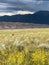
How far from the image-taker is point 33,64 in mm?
35000

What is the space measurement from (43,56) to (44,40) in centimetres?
6162

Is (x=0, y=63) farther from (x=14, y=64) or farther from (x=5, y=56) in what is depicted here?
(x=5, y=56)

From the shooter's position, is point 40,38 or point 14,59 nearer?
point 14,59

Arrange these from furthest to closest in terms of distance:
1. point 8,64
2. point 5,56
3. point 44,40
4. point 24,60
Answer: point 44,40 → point 5,56 → point 24,60 → point 8,64

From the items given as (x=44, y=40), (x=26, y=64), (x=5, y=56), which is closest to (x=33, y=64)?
(x=26, y=64)

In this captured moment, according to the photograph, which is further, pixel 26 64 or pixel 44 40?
pixel 44 40


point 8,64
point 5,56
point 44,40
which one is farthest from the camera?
point 44,40

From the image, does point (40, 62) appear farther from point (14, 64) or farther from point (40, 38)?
point (40, 38)

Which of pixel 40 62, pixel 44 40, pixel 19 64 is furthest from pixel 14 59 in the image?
pixel 44 40

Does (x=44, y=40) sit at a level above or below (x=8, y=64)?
below

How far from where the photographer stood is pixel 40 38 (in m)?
100

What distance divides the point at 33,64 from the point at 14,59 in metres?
2.32

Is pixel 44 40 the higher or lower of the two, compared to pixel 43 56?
lower

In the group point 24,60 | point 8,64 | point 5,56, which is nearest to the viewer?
point 8,64
